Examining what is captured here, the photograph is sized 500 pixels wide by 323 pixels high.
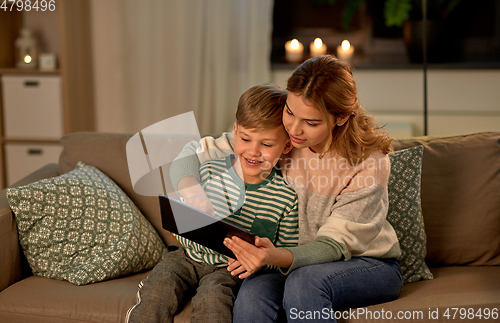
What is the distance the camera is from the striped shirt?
132 centimetres

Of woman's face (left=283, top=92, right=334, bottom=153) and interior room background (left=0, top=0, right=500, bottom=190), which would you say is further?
interior room background (left=0, top=0, right=500, bottom=190)

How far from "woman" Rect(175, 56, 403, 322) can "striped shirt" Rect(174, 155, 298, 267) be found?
3 centimetres

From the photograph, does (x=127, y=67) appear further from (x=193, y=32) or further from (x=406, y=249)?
(x=406, y=249)

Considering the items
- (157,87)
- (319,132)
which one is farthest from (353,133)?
(157,87)

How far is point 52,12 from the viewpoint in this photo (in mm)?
2936

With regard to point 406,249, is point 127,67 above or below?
above

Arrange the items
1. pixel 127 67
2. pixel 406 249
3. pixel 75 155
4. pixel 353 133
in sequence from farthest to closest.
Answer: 1. pixel 127 67
2. pixel 75 155
3. pixel 406 249
4. pixel 353 133

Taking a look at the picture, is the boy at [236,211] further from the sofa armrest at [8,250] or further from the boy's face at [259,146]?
the sofa armrest at [8,250]

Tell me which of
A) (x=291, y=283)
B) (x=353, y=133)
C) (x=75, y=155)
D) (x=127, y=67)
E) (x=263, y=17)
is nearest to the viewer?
(x=291, y=283)

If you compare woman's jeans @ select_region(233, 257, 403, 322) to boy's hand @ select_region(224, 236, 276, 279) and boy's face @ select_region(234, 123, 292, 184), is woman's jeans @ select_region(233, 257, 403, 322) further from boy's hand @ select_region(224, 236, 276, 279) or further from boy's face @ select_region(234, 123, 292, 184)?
boy's face @ select_region(234, 123, 292, 184)

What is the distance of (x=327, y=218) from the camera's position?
127cm

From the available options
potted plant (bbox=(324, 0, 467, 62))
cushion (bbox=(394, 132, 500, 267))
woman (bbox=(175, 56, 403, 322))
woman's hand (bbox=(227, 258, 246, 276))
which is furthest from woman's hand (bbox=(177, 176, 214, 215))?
potted plant (bbox=(324, 0, 467, 62))

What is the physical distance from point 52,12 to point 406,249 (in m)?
2.56

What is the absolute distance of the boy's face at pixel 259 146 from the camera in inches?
48.9
